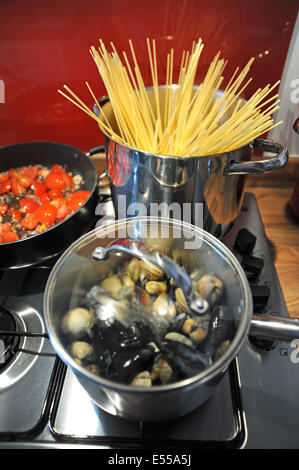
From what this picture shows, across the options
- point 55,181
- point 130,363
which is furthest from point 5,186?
point 130,363

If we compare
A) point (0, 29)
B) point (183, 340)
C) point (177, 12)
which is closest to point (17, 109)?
point (0, 29)

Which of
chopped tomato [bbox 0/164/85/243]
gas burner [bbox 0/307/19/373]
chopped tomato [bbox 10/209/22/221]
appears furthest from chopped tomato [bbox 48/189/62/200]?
gas burner [bbox 0/307/19/373]

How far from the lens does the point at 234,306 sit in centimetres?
51

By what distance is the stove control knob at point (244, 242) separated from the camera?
0.80m

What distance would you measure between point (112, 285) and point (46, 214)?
1.21 feet

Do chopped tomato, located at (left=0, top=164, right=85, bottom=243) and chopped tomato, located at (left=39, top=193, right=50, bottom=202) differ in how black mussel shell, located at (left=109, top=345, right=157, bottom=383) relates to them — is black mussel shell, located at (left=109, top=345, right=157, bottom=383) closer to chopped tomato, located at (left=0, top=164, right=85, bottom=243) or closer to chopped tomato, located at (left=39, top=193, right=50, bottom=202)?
chopped tomato, located at (left=0, top=164, right=85, bottom=243)

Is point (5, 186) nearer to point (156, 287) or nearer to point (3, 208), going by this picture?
point (3, 208)

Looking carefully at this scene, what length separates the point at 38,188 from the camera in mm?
943

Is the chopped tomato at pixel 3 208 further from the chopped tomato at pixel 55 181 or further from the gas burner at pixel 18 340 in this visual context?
the gas burner at pixel 18 340

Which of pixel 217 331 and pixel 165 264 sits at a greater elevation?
pixel 165 264

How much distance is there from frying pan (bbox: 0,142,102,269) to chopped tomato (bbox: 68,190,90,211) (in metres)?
0.03

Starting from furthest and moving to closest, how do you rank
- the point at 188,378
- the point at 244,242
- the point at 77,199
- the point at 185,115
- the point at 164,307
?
the point at 77,199 → the point at 244,242 → the point at 185,115 → the point at 164,307 → the point at 188,378

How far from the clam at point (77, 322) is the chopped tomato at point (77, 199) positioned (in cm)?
40
